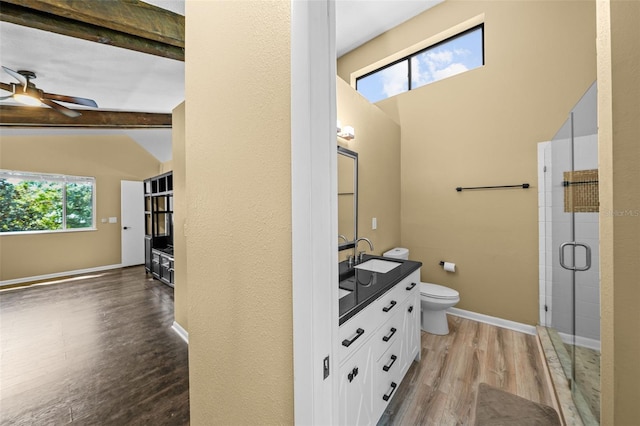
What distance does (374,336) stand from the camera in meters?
1.41

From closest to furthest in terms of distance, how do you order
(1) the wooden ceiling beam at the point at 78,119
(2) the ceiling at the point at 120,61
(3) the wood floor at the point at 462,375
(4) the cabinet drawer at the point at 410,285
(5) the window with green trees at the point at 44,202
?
1. (3) the wood floor at the point at 462,375
2. (4) the cabinet drawer at the point at 410,285
3. (2) the ceiling at the point at 120,61
4. (1) the wooden ceiling beam at the point at 78,119
5. (5) the window with green trees at the point at 44,202

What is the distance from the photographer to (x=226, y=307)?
2.88 feet

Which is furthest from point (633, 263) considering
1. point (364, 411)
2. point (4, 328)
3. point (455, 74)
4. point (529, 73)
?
point (4, 328)

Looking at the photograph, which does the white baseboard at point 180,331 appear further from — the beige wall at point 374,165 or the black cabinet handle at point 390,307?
the black cabinet handle at point 390,307

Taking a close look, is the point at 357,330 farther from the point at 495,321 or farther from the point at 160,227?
the point at 160,227

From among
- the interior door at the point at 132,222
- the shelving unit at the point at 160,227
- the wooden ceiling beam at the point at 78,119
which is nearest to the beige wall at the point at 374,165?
the shelving unit at the point at 160,227

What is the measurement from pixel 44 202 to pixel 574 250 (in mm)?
7781

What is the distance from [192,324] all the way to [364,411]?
0.98 m

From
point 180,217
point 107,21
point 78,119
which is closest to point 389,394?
point 180,217

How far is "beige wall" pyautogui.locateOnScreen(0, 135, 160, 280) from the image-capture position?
14.5 ft

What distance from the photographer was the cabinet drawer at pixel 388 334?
1.43 m

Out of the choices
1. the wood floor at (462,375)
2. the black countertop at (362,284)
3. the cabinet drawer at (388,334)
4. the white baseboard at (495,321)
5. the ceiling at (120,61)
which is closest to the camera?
the black countertop at (362,284)

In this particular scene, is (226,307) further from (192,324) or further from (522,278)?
(522,278)

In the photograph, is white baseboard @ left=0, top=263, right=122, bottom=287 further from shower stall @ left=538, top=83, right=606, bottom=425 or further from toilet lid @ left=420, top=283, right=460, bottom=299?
shower stall @ left=538, top=83, right=606, bottom=425
